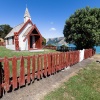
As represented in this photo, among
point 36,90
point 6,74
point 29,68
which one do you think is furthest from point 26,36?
point 6,74

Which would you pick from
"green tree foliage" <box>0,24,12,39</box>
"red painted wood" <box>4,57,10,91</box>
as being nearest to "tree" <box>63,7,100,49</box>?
"red painted wood" <box>4,57,10,91</box>

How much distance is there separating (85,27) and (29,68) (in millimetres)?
18929

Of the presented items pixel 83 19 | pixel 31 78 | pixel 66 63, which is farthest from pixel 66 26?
pixel 31 78

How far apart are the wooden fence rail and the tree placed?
532 inches

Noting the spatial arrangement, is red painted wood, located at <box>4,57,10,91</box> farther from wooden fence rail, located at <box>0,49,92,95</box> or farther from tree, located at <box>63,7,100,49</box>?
tree, located at <box>63,7,100,49</box>

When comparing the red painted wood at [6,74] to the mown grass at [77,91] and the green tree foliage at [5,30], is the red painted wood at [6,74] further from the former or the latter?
the green tree foliage at [5,30]

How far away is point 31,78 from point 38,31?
17.5 metres

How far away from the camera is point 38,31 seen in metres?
23.3

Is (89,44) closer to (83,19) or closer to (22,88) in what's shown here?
(83,19)

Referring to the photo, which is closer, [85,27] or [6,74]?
[6,74]

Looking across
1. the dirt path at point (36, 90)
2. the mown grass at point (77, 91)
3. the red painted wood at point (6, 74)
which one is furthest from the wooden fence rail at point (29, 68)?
the mown grass at point (77, 91)

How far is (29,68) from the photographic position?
21.0 ft

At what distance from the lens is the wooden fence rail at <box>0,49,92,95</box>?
5285 mm

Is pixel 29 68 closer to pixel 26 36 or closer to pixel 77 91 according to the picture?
pixel 77 91
